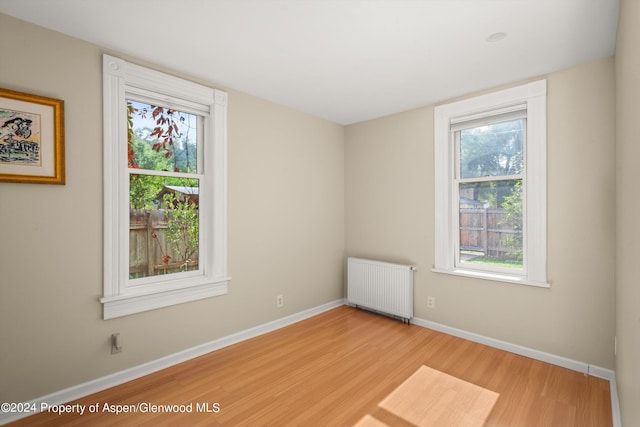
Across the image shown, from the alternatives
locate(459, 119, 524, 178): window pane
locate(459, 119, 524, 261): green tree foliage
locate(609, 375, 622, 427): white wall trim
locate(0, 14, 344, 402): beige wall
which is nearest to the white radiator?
locate(459, 119, 524, 261): green tree foliage

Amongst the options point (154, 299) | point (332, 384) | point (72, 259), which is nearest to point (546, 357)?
point (332, 384)

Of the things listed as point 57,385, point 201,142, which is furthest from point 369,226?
point 57,385

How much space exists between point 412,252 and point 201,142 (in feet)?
8.93

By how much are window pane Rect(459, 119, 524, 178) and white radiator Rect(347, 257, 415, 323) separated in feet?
4.50

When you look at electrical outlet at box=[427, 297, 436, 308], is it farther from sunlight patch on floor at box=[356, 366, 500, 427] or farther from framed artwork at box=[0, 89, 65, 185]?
framed artwork at box=[0, 89, 65, 185]

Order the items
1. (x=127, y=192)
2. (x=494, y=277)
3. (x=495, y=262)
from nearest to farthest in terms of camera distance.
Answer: (x=127, y=192)
(x=494, y=277)
(x=495, y=262)

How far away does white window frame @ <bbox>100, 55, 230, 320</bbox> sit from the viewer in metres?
2.42

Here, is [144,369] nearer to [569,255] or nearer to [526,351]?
[526,351]

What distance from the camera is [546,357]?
109 inches

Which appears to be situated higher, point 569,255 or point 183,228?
point 183,228

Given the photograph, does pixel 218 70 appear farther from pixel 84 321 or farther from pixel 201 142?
pixel 84 321

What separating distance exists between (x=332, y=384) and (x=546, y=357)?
1.98m

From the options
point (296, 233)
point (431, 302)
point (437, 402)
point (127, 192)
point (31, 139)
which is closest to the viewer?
point (31, 139)

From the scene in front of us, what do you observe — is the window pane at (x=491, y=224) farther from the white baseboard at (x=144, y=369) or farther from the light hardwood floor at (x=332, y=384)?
the white baseboard at (x=144, y=369)
